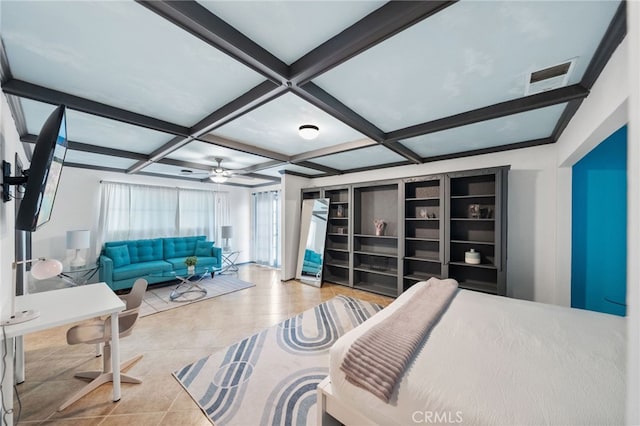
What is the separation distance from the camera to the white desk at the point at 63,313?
1.51 metres

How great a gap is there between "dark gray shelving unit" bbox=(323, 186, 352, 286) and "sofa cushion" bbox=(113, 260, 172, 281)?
325 centimetres

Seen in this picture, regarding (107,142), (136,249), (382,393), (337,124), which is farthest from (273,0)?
(136,249)

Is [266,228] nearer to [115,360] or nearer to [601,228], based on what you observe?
[115,360]

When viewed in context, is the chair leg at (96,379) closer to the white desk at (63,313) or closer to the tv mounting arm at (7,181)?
the white desk at (63,313)

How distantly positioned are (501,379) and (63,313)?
2.84 meters

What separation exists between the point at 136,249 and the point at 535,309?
→ 20.9ft

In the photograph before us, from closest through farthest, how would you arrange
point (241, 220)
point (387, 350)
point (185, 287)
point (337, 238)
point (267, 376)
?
point (387, 350) → point (267, 376) → point (185, 287) → point (337, 238) → point (241, 220)

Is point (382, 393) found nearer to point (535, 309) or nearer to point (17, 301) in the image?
point (535, 309)

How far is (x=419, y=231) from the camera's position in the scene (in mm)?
4172

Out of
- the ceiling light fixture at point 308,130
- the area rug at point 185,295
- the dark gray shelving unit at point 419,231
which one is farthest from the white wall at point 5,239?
the dark gray shelving unit at point 419,231

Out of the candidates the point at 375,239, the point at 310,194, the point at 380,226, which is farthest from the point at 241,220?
the point at 380,226

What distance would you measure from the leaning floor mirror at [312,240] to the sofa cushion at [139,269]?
2.70 meters

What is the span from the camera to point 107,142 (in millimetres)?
3258

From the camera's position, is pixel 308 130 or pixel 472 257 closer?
pixel 308 130
